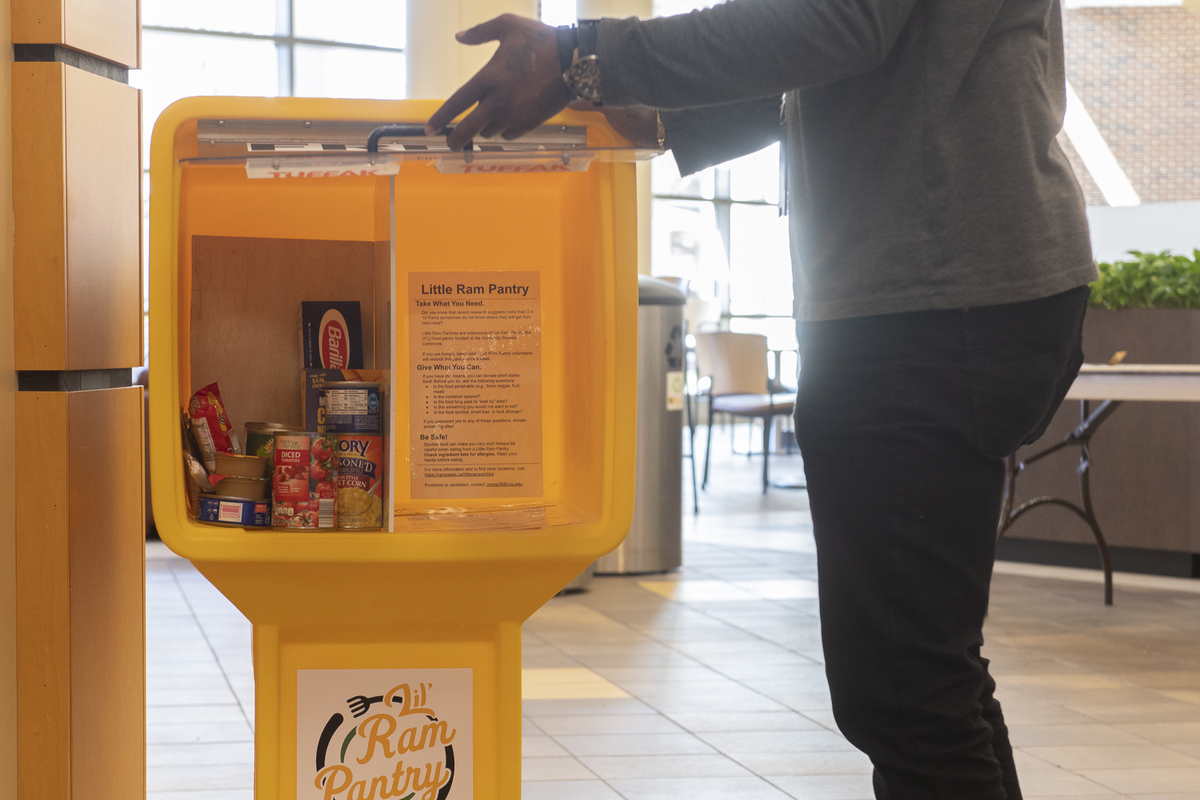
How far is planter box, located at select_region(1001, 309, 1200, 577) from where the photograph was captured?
4.11m

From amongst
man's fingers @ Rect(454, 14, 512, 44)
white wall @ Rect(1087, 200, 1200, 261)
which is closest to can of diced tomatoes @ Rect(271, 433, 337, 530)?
man's fingers @ Rect(454, 14, 512, 44)

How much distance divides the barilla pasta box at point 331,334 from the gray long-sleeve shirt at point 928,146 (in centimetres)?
45

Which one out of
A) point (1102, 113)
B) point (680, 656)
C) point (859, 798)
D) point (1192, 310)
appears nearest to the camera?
point (859, 798)

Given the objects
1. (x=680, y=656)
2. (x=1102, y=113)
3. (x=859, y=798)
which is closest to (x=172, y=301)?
(x=859, y=798)

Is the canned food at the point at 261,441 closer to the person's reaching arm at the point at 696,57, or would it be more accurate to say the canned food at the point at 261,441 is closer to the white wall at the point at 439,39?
the person's reaching arm at the point at 696,57

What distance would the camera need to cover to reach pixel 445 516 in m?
1.15

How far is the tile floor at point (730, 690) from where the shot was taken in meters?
2.12

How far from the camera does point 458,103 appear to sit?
934 mm

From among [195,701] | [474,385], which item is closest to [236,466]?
[474,385]

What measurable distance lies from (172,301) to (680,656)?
87.3 inches

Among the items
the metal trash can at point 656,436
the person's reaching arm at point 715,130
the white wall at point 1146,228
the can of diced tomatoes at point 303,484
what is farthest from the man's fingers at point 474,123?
the white wall at point 1146,228

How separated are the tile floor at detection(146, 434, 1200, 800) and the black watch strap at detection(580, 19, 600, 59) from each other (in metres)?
1.47

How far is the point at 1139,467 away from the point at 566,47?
389cm

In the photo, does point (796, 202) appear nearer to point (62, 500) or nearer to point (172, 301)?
point (172, 301)
